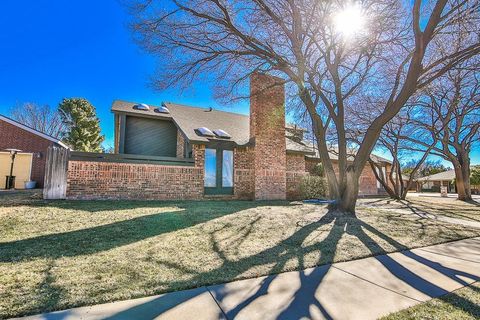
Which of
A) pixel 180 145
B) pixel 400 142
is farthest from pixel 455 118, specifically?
pixel 180 145

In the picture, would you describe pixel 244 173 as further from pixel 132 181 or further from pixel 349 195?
pixel 349 195

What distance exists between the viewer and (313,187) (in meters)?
13.3

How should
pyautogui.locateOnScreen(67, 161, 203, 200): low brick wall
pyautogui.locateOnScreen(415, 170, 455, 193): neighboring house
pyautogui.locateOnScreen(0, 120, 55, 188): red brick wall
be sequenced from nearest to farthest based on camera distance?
pyautogui.locateOnScreen(67, 161, 203, 200): low brick wall → pyautogui.locateOnScreen(0, 120, 55, 188): red brick wall → pyautogui.locateOnScreen(415, 170, 455, 193): neighboring house

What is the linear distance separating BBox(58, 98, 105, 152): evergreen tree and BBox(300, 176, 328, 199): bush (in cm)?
2031

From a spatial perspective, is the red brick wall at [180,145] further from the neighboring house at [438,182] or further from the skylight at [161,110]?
the neighboring house at [438,182]

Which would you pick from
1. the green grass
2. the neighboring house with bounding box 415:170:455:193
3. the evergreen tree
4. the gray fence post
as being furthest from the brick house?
the neighboring house with bounding box 415:170:455:193

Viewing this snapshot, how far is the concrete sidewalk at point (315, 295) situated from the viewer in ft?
7.59

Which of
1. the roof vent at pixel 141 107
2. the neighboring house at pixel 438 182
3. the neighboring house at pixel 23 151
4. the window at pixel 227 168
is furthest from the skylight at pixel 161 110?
the neighboring house at pixel 438 182

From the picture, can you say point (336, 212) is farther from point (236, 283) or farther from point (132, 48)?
point (132, 48)

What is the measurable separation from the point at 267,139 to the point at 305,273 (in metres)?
9.72

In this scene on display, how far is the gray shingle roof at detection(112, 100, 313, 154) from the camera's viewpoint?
41.4 ft

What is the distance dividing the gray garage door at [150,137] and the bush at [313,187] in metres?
7.49

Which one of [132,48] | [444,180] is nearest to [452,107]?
[132,48]

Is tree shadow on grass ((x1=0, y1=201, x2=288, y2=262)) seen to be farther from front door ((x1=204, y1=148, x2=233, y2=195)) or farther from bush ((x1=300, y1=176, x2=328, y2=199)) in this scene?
bush ((x1=300, y1=176, x2=328, y2=199))
